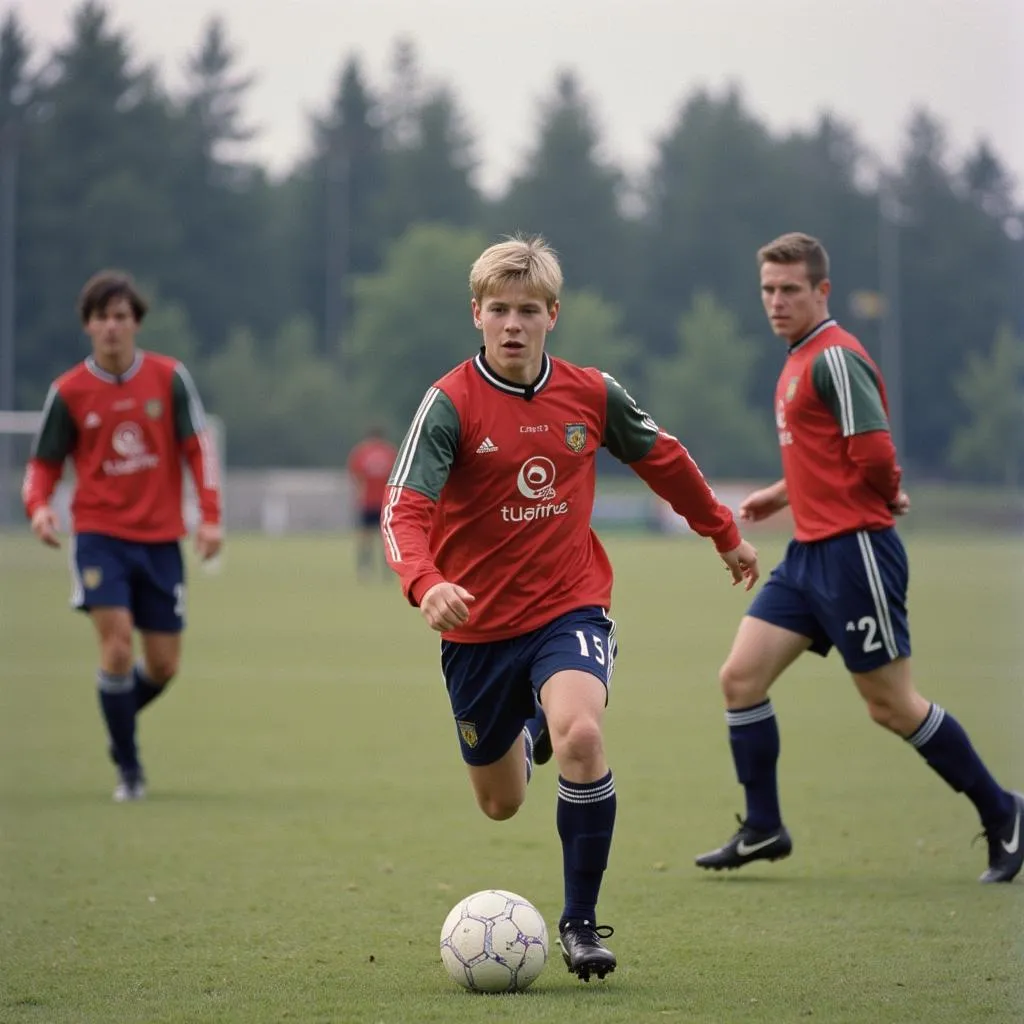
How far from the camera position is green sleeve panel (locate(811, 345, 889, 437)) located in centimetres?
636

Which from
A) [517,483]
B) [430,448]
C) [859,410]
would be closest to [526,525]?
[517,483]

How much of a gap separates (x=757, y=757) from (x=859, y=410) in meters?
1.33

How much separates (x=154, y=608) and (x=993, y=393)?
4820 cm

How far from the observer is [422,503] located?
4980 millimetres

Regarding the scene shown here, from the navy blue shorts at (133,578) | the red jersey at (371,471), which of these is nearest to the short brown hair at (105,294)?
the navy blue shorts at (133,578)

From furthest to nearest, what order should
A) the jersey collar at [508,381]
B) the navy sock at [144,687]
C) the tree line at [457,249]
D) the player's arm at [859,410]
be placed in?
the tree line at [457,249], the navy sock at [144,687], the player's arm at [859,410], the jersey collar at [508,381]

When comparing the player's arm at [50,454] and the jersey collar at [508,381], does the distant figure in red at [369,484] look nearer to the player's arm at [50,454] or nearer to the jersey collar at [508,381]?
the player's arm at [50,454]

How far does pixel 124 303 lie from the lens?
8.45 metres

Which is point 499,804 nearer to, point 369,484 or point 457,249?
point 369,484

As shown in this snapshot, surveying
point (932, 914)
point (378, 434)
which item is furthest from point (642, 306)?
point (932, 914)

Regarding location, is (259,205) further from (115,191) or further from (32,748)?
(32,748)

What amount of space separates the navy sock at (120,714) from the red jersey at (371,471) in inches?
710

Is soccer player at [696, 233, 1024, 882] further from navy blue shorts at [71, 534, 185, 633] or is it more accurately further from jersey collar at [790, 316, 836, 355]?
navy blue shorts at [71, 534, 185, 633]

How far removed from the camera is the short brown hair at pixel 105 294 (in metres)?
8.41
